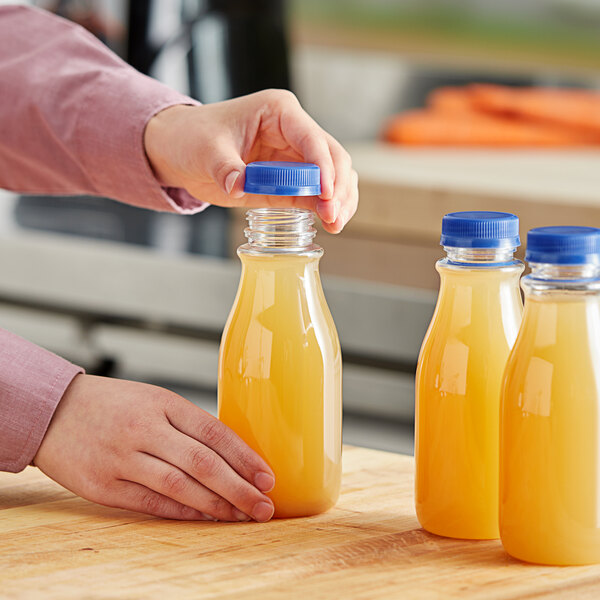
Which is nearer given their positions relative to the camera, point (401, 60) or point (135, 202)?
point (135, 202)

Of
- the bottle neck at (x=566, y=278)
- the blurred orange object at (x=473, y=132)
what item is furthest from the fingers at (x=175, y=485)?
the blurred orange object at (x=473, y=132)

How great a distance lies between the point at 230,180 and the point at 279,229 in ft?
0.22

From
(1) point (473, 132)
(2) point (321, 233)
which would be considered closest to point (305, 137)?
(2) point (321, 233)

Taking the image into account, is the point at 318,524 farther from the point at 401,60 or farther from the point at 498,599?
the point at 401,60

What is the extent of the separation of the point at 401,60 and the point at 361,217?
951mm

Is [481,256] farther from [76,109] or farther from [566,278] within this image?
[76,109]

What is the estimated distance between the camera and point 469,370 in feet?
2.49

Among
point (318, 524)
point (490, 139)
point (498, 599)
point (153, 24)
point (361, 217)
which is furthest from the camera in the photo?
point (490, 139)

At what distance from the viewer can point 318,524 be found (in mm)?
814

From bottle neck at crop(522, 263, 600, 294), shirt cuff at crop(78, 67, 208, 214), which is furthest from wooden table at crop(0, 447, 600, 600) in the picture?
shirt cuff at crop(78, 67, 208, 214)

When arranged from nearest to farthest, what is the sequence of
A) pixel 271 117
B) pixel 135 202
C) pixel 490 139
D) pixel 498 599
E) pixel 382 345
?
1. pixel 498 599
2. pixel 271 117
3. pixel 135 202
4. pixel 382 345
5. pixel 490 139

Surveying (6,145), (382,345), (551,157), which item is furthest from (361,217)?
(6,145)

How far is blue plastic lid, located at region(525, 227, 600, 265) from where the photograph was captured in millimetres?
681

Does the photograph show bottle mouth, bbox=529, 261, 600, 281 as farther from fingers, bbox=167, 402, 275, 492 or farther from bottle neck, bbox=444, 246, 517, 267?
fingers, bbox=167, 402, 275, 492
